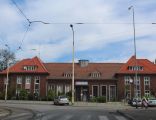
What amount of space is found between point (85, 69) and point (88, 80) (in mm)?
4374

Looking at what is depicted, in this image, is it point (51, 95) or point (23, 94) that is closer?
point (51, 95)

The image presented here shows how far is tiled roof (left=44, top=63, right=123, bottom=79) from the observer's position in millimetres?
90812

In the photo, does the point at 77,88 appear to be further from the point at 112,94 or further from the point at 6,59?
the point at 6,59

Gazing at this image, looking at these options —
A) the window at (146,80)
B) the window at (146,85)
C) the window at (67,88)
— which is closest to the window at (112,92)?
the window at (146,85)

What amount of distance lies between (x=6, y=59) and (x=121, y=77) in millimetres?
33067

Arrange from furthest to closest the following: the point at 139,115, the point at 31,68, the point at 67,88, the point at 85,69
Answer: the point at 85,69, the point at 31,68, the point at 67,88, the point at 139,115

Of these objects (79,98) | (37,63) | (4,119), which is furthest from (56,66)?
(4,119)

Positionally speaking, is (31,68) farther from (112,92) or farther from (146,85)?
(146,85)

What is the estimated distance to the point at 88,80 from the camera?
89.8m

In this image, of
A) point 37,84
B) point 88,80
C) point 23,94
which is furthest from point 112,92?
point 23,94

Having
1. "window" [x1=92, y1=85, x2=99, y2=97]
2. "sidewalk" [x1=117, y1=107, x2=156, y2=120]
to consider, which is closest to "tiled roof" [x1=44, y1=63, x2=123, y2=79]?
"window" [x1=92, y1=85, x2=99, y2=97]

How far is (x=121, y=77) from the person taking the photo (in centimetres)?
8856

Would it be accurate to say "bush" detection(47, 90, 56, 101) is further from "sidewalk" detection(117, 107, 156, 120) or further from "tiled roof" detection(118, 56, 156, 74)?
"sidewalk" detection(117, 107, 156, 120)

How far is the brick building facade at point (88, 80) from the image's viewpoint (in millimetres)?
88312
